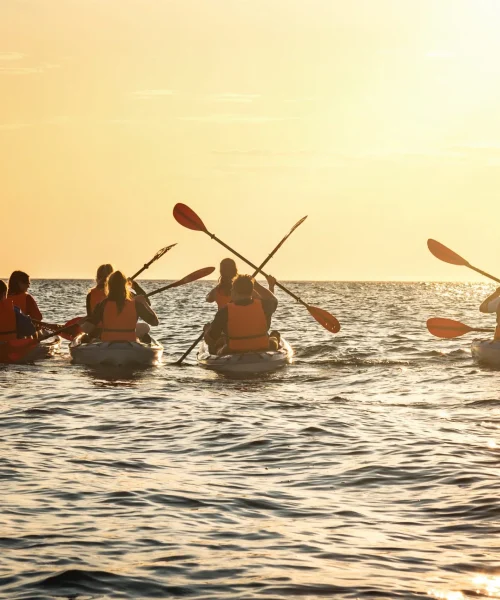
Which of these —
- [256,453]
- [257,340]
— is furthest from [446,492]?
[257,340]

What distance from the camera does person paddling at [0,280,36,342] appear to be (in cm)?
1842

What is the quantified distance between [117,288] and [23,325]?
2661 mm

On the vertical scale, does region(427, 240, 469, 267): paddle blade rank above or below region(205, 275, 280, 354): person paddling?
above

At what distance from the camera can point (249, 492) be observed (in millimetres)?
8352

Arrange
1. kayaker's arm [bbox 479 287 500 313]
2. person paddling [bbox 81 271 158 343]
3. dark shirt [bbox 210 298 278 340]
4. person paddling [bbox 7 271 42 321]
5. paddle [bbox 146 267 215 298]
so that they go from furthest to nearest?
paddle [bbox 146 267 215 298] < person paddling [bbox 7 271 42 321] < kayaker's arm [bbox 479 287 500 313] < person paddling [bbox 81 271 158 343] < dark shirt [bbox 210 298 278 340]

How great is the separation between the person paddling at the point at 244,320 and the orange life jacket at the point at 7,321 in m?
3.52

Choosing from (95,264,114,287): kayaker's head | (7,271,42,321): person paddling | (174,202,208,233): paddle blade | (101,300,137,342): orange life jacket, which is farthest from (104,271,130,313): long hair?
(174,202,208,233): paddle blade

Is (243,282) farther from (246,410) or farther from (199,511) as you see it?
(199,511)

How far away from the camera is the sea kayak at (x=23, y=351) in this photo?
1917cm

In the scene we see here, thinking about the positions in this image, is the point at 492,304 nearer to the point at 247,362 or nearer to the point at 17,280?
the point at 247,362

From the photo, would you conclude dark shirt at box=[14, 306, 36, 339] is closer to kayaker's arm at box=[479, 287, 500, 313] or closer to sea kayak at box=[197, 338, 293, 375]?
sea kayak at box=[197, 338, 293, 375]

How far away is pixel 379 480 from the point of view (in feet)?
29.1

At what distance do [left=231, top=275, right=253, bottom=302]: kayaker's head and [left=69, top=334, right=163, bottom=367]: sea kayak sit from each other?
2.49 meters

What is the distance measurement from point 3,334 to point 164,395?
Answer: 16.2ft
